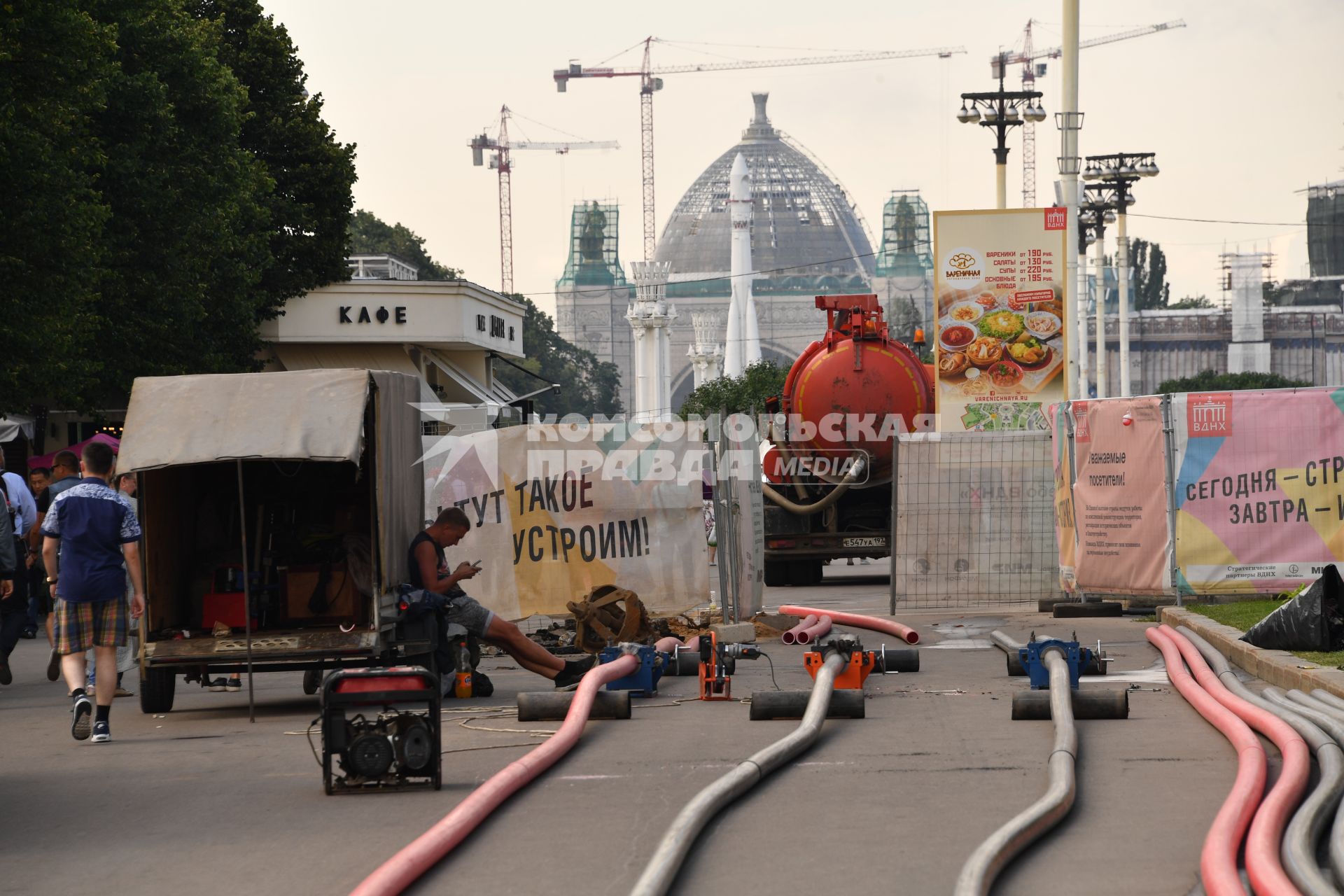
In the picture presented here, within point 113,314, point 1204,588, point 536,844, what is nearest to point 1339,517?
point 1204,588

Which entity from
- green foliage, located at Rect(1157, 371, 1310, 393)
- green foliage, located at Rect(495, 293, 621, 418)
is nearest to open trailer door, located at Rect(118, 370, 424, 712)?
green foliage, located at Rect(495, 293, 621, 418)

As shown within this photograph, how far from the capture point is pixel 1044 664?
11.7 m

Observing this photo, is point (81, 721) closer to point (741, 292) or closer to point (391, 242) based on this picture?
point (391, 242)

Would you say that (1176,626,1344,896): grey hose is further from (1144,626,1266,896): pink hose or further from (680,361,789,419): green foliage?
(680,361,789,419): green foliage

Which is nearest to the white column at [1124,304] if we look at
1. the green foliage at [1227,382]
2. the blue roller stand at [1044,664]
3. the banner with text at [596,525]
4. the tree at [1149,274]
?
the banner with text at [596,525]

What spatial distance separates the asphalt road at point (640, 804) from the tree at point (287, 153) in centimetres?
2867

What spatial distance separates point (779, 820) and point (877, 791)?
838 mm

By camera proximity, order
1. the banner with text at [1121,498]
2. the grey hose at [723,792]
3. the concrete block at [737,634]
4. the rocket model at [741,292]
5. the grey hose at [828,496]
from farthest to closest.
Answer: the rocket model at [741,292] < the grey hose at [828,496] < the banner with text at [1121,498] < the concrete block at [737,634] < the grey hose at [723,792]

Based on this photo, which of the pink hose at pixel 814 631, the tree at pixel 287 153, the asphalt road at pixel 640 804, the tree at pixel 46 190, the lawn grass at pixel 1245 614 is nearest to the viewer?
the asphalt road at pixel 640 804

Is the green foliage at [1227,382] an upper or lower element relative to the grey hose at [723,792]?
upper

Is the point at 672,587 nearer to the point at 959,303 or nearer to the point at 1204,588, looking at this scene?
the point at 1204,588

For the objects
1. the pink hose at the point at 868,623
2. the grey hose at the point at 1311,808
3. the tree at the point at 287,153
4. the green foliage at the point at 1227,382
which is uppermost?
the tree at the point at 287,153

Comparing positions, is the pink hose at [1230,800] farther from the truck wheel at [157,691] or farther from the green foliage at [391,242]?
the green foliage at [391,242]

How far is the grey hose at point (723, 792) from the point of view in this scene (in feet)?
20.9
